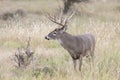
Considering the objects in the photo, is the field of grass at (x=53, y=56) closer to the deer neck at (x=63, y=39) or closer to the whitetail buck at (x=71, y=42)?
the whitetail buck at (x=71, y=42)

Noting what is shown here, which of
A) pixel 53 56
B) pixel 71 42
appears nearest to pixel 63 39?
pixel 71 42

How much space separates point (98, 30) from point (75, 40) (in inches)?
181

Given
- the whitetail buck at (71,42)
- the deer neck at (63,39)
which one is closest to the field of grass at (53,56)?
the whitetail buck at (71,42)

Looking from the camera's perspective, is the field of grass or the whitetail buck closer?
the field of grass

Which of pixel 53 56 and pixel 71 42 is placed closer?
pixel 71 42

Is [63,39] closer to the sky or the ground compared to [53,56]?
closer to the sky

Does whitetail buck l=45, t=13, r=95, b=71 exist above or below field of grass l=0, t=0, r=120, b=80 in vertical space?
above

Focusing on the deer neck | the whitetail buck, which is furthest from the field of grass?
the deer neck

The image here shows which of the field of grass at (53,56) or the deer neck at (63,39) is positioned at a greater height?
the deer neck at (63,39)

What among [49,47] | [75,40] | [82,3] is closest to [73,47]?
[75,40]

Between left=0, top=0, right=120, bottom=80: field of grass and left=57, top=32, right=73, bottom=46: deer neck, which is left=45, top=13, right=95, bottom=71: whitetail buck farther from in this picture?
left=0, top=0, right=120, bottom=80: field of grass

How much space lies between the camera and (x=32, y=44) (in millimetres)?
13289

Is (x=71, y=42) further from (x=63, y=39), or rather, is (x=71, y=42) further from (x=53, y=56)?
(x=53, y=56)

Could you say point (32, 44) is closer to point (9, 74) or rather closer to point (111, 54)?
point (111, 54)
